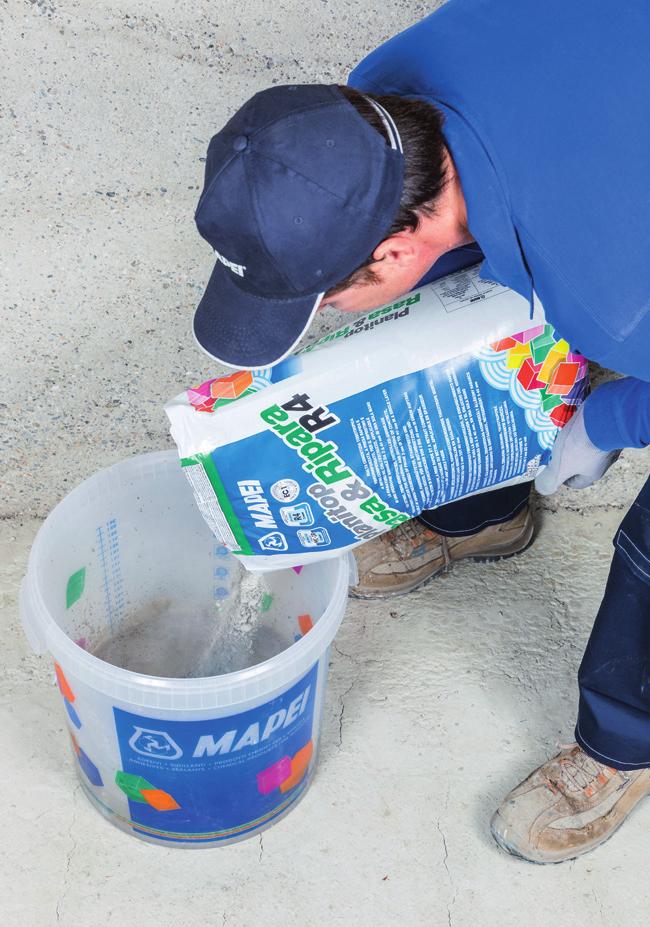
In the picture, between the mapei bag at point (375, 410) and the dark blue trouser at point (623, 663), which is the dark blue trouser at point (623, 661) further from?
the mapei bag at point (375, 410)

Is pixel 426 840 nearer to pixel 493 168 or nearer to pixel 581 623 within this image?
pixel 581 623

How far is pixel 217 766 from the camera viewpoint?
3.06 feet

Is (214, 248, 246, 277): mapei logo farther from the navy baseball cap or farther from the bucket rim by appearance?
the bucket rim

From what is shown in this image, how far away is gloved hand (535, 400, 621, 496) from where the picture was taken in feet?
3.30

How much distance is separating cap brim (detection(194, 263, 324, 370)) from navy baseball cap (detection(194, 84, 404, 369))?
24 millimetres

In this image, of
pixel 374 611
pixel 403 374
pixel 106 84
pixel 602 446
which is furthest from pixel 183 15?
pixel 374 611

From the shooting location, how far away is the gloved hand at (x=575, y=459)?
1.00m

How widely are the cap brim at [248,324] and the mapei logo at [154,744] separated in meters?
0.36

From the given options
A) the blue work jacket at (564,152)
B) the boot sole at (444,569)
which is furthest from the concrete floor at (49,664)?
the blue work jacket at (564,152)

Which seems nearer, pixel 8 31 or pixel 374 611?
pixel 8 31

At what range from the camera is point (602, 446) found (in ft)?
3.21

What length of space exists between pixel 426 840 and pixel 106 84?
884 millimetres

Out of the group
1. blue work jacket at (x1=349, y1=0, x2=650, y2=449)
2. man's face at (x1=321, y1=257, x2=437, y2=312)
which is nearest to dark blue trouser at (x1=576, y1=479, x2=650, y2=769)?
blue work jacket at (x1=349, y1=0, x2=650, y2=449)

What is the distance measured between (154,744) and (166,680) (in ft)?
0.29
